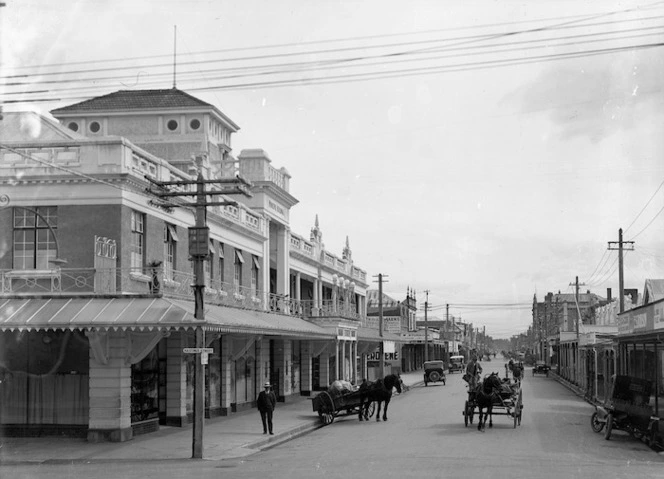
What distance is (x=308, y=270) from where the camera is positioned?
49.3m

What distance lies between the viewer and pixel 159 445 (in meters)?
22.7

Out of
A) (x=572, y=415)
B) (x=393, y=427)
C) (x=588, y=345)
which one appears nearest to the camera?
(x=393, y=427)

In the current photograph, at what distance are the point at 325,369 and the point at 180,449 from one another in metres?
27.2

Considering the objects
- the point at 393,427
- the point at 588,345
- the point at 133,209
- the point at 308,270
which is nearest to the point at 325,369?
the point at 308,270

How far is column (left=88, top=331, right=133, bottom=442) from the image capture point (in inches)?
915

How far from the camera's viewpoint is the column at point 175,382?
2778 cm

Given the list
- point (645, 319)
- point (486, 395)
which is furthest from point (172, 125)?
point (645, 319)

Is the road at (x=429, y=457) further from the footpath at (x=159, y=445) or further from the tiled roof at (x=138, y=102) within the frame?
the tiled roof at (x=138, y=102)

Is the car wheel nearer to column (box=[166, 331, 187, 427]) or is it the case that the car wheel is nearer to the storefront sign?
the storefront sign

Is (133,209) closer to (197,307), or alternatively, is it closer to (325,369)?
(197,307)

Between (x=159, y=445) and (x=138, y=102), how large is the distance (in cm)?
2143

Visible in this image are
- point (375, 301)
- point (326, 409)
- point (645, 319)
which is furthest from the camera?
point (375, 301)

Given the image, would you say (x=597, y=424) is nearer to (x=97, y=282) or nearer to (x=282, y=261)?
(x=97, y=282)

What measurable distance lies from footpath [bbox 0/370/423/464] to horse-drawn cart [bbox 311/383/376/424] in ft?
3.71
